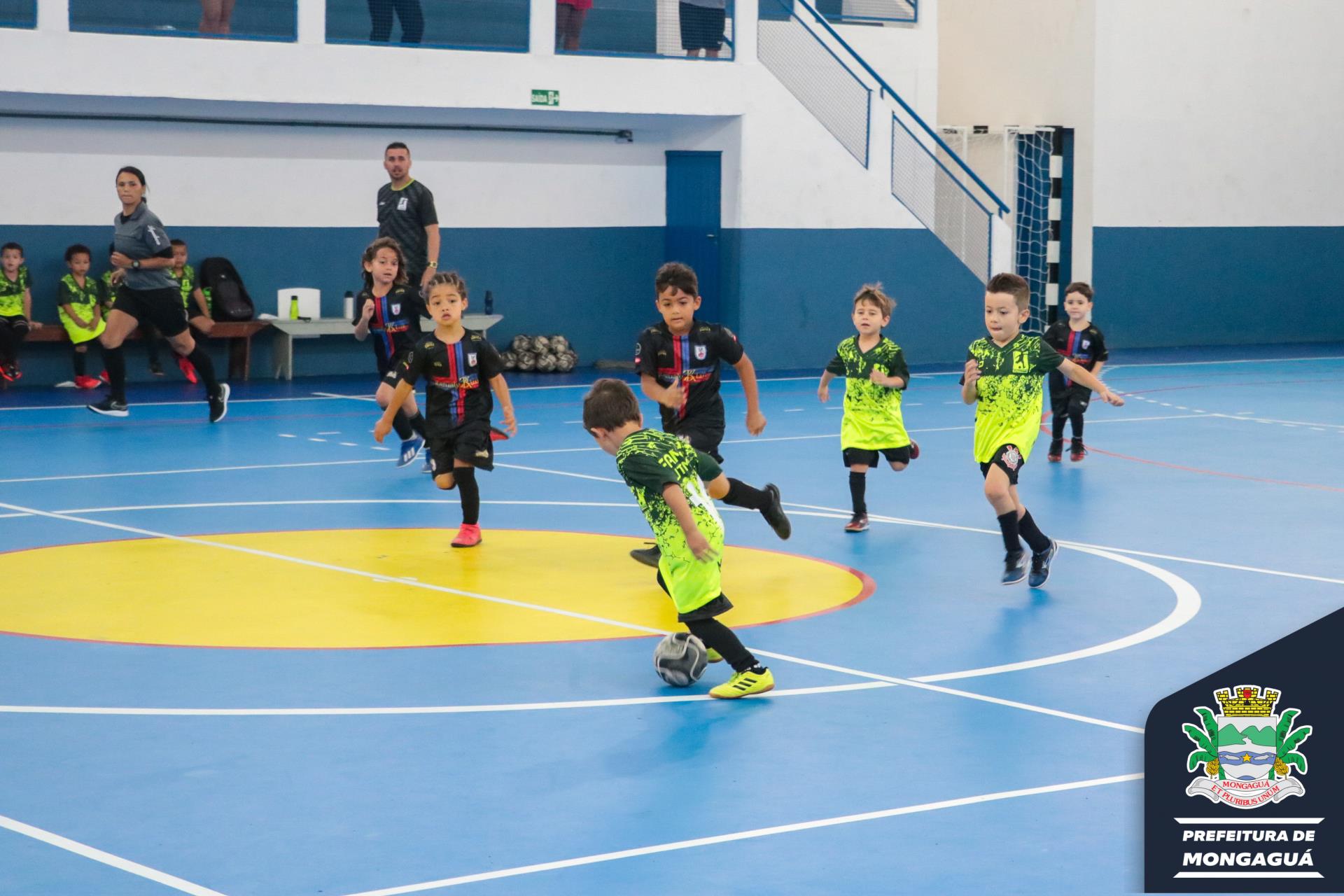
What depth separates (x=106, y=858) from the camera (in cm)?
523

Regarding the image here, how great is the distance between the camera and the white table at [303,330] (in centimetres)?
2083

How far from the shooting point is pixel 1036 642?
8094 mm

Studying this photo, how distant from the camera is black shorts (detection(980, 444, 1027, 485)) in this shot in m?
9.39

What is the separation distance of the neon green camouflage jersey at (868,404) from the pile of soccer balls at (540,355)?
454 inches

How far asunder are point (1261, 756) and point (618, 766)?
8.92ft

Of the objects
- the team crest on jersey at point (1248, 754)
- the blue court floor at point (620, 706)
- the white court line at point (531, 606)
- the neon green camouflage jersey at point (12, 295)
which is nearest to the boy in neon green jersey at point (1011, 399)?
the blue court floor at point (620, 706)

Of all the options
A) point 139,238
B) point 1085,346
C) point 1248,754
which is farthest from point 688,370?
point 139,238

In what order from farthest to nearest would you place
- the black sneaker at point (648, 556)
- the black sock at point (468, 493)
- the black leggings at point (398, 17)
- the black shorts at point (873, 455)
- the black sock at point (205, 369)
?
the black leggings at point (398, 17)
the black sock at point (205, 369)
the black shorts at point (873, 455)
the black sock at point (468, 493)
the black sneaker at point (648, 556)

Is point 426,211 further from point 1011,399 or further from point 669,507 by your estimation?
point 669,507

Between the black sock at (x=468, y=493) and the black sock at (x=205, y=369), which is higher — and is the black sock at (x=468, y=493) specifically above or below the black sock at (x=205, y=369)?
below

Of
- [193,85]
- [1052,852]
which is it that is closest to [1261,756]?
[1052,852]

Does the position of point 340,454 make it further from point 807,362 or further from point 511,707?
point 807,362

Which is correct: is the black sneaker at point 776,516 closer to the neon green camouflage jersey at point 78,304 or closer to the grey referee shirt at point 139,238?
the grey referee shirt at point 139,238

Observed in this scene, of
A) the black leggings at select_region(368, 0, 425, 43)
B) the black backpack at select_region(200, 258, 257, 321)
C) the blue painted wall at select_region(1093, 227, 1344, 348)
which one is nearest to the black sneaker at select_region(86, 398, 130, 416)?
the black backpack at select_region(200, 258, 257, 321)
